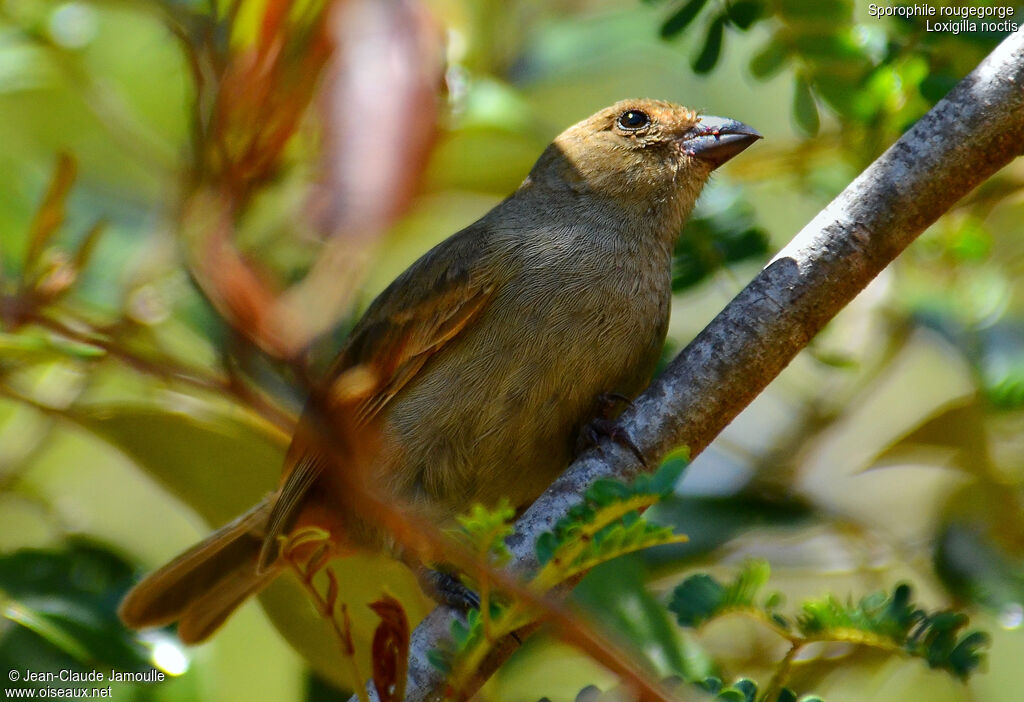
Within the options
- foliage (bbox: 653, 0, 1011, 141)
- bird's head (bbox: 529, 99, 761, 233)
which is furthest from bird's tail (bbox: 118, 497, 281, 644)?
foliage (bbox: 653, 0, 1011, 141)

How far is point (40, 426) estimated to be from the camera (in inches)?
144

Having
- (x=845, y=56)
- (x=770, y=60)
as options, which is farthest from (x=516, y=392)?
(x=845, y=56)

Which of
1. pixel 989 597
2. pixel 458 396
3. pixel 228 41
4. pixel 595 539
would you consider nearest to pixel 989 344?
pixel 989 597

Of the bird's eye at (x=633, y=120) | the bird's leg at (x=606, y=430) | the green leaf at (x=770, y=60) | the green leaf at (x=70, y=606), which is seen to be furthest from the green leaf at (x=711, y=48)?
the green leaf at (x=70, y=606)

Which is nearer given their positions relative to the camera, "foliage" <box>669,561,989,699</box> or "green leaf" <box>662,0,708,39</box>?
"foliage" <box>669,561,989,699</box>

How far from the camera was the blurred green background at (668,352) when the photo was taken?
3.00 metres

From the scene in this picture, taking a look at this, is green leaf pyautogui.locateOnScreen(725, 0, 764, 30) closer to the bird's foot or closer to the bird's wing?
the bird's wing

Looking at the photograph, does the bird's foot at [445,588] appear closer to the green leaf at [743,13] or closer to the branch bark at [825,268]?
the branch bark at [825,268]

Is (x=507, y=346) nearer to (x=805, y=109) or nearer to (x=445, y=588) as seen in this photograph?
(x=445, y=588)

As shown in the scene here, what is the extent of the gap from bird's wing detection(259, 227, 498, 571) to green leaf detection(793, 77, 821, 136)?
3.19 feet

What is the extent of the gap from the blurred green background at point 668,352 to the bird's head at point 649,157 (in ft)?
0.39

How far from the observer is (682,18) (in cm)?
291

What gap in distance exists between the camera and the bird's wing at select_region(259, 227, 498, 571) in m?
3.26

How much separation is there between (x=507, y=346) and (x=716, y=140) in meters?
1.06
